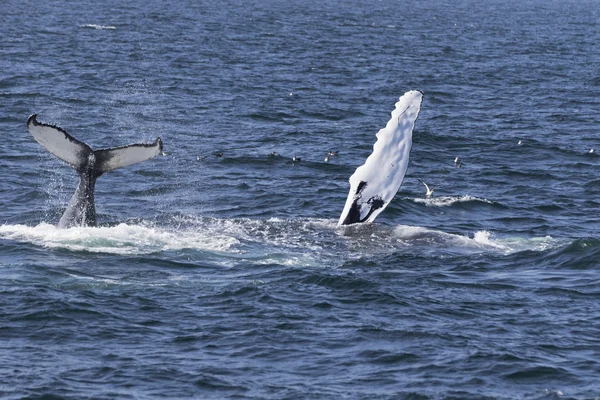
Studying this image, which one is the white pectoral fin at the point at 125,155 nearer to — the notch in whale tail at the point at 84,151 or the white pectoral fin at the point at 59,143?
the notch in whale tail at the point at 84,151

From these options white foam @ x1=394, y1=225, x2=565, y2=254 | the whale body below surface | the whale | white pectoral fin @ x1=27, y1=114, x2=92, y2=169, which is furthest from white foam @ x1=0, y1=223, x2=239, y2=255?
white foam @ x1=394, y1=225, x2=565, y2=254

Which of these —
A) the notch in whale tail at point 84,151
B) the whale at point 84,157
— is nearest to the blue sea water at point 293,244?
the whale at point 84,157

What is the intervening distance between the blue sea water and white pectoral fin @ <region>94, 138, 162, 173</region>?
1.27 meters

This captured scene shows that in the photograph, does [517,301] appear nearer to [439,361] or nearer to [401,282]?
[401,282]

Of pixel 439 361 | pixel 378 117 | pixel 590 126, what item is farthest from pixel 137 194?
pixel 590 126

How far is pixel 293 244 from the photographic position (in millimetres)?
19344

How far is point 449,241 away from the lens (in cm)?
1981

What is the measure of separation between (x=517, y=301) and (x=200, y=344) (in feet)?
16.1

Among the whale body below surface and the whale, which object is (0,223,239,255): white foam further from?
the whale body below surface

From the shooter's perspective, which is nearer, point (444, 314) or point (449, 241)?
point (444, 314)

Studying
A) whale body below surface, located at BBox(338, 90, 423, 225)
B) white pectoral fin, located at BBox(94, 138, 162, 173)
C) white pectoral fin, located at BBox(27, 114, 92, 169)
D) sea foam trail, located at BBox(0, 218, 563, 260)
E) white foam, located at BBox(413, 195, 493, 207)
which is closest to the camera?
white pectoral fin, located at BBox(27, 114, 92, 169)

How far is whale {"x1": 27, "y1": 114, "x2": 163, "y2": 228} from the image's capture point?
17844 mm

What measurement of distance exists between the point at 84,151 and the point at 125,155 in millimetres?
787

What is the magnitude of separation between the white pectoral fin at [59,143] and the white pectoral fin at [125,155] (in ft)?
0.83
